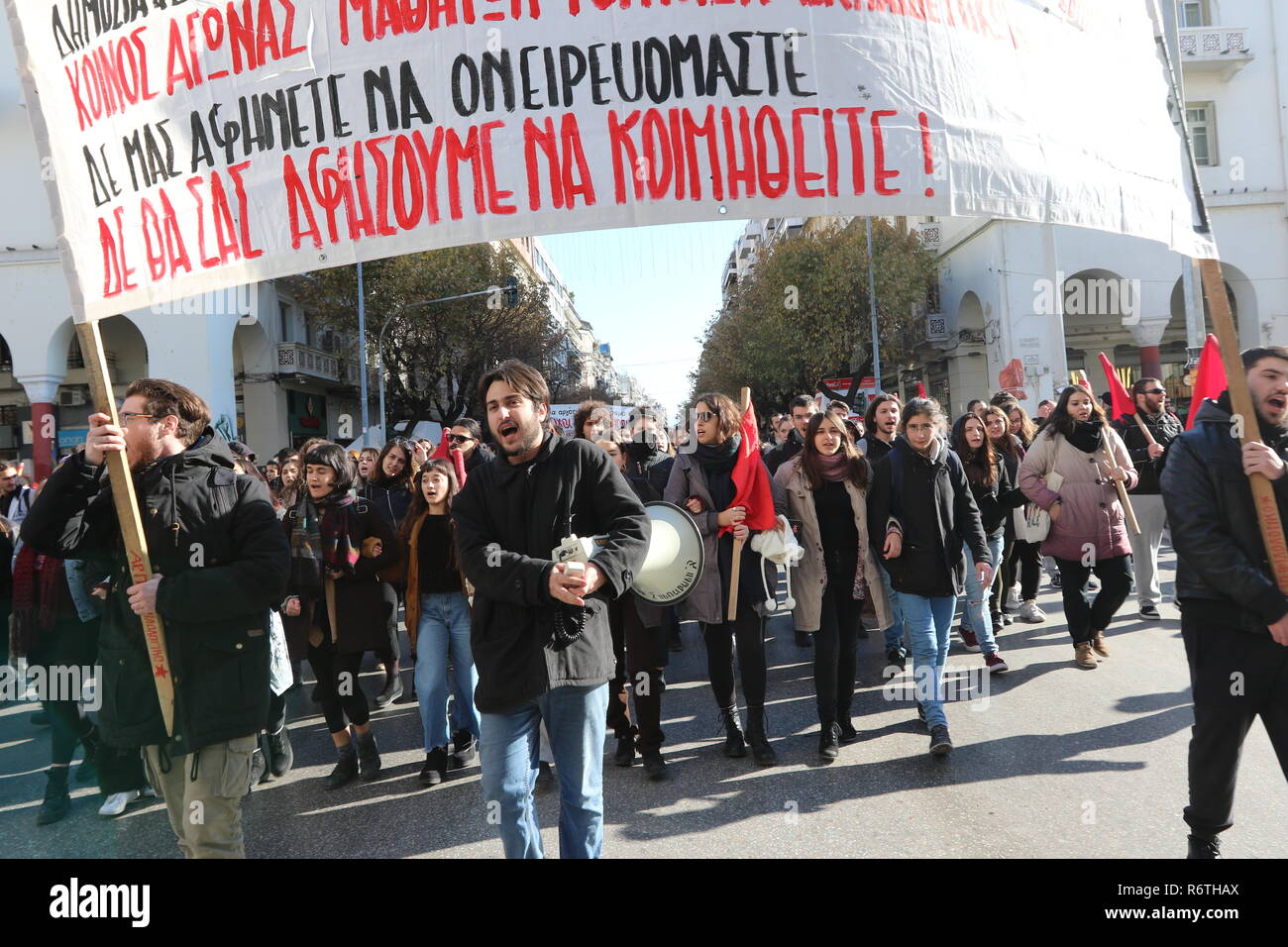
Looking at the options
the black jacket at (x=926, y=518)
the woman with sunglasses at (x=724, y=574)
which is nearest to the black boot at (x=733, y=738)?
the woman with sunglasses at (x=724, y=574)

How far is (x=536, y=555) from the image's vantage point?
3094mm

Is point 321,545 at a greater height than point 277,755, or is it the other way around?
point 321,545

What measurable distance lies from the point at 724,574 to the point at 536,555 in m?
2.21

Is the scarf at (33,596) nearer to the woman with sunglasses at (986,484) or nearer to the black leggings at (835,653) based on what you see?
the black leggings at (835,653)

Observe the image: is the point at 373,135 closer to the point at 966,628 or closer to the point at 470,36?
the point at 470,36

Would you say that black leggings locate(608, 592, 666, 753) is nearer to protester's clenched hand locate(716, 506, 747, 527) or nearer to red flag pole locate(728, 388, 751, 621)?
red flag pole locate(728, 388, 751, 621)

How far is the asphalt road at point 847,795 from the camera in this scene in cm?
394

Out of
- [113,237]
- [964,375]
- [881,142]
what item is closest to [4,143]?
[113,237]

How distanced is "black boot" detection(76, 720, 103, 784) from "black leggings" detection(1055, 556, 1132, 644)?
608 centimetres

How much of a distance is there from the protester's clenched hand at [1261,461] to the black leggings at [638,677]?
3.01m

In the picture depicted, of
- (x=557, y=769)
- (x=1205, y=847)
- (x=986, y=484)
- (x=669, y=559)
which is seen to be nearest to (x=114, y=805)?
(x=557, y=769)

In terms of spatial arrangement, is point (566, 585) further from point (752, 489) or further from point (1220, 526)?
point (752, 489)

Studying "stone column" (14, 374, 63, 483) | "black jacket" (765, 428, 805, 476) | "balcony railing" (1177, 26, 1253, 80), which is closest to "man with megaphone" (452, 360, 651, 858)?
"black jacket" (765, 428, 805, 476)

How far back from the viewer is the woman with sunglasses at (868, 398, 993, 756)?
511cm
